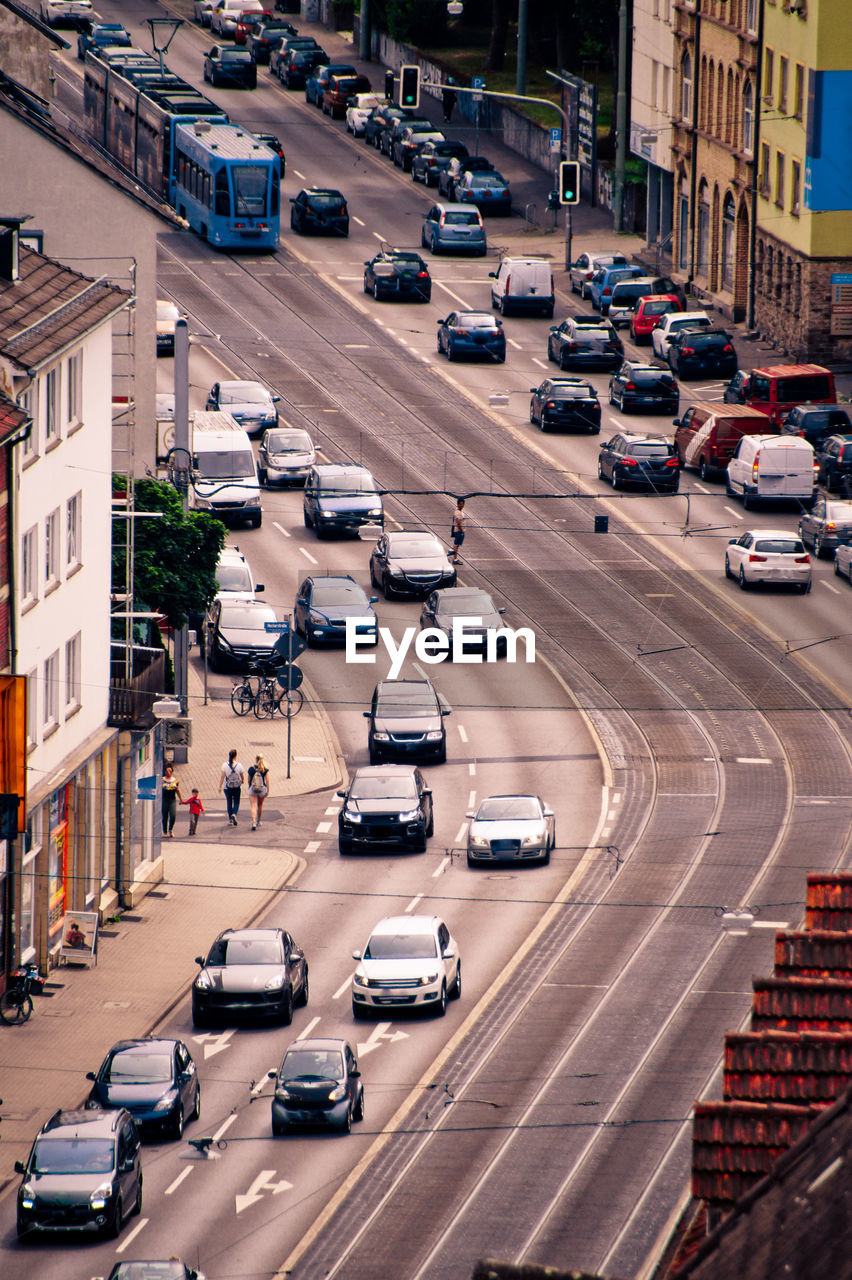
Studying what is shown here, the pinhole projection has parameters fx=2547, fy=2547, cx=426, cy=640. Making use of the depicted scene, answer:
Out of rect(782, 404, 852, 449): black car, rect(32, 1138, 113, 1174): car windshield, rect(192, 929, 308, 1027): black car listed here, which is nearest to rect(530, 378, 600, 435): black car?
rect(782, 404, 852, 449): black car

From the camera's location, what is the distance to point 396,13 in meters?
133

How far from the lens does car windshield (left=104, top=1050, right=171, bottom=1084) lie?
41531mm

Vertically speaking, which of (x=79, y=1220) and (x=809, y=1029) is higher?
(x=809, y=1029)

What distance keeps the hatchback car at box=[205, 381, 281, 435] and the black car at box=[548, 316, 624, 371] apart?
11592 millimetres

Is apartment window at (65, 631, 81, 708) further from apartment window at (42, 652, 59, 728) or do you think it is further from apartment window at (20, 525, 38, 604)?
apartment window at (20, 525, 38, 604)

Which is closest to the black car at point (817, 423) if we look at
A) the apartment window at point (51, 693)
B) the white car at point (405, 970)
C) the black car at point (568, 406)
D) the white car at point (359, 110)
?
the black car at point (568, 406)

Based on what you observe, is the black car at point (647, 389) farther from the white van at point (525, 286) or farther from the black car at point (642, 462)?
the white van at point (525, 286)

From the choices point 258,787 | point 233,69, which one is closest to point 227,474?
point 258,787

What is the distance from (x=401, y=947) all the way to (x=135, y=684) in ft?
33.0

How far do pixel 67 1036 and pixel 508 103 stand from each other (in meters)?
83.7

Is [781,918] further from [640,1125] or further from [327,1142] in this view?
[327,1142]

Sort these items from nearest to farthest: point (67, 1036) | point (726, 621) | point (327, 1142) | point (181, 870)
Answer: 1. point (327, 1142)
2. point (67, 1036)
3. point (181, 870)
4. point (726, 621)

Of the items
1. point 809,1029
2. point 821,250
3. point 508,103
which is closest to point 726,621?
point 821,250

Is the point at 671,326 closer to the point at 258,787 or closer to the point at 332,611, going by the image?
the point at 332,611
